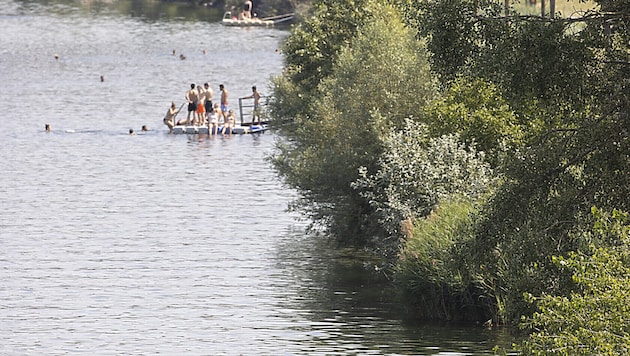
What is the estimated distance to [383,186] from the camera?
1088 inches

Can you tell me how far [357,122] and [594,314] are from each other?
1796cm

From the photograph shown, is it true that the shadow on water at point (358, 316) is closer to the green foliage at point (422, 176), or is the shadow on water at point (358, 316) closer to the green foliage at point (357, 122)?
the green foliage at point (357, 122)

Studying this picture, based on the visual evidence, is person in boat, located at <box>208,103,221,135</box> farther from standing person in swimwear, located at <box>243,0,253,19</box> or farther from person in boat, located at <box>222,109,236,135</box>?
standing person in swimwear, located at <box>243,0,253,19</box>

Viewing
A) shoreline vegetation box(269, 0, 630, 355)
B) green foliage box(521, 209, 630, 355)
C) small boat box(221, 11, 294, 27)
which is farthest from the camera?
small boat box(221, 11, 294, 27)

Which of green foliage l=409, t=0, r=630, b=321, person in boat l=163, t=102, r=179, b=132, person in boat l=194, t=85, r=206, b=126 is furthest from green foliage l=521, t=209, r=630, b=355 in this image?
person in boat l=163, t=102, r=179, b=132

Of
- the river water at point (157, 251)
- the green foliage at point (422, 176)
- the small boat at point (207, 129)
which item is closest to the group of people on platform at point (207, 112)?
the small boat at point (207, 129)

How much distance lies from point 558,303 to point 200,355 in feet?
35.7

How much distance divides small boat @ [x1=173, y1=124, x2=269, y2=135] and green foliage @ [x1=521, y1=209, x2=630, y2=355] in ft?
138

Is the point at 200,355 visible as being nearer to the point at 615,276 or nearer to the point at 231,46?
the point at 615,276

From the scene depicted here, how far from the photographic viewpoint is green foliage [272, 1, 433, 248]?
96.4 ft

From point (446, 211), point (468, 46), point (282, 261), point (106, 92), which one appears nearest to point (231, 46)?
point (106, 92)

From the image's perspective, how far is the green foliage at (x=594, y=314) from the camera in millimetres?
11953

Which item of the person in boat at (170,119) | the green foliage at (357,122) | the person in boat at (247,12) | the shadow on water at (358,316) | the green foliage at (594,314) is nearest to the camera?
the green foliage at (594,314)

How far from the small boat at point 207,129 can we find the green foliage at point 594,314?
42.0 m
